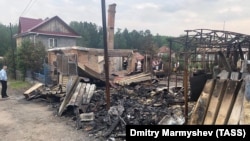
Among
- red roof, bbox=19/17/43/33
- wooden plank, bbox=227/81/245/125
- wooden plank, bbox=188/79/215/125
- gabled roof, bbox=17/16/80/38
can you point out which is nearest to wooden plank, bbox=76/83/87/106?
wooden plank, bbox=188/79/215/125

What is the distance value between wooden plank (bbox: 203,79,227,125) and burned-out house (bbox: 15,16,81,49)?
26.9 m

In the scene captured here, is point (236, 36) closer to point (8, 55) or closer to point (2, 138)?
point (2, 138)

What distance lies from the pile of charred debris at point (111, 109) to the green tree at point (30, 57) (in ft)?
26.0

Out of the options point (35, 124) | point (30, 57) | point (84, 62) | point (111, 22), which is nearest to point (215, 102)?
point (35, 124)

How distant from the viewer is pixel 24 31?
33.8 metres

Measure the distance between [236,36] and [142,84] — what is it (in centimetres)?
840

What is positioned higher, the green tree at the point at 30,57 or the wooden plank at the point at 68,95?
the green tree at the point at 30,57

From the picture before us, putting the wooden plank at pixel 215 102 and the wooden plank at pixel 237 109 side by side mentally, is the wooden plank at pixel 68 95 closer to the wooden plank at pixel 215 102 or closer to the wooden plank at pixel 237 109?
the wooden plank at pixel 215 102

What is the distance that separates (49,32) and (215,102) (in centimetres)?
2882

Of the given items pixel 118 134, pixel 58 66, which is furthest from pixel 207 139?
pixel 58 66

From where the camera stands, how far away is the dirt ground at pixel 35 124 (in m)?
7.87

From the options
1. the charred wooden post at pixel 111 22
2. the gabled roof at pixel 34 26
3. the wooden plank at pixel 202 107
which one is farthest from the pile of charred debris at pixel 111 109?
the gabled roof at pixel 34 26

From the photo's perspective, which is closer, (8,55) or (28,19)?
(8,55)

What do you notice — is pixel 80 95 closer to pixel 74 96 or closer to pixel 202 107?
pixel 74 96
